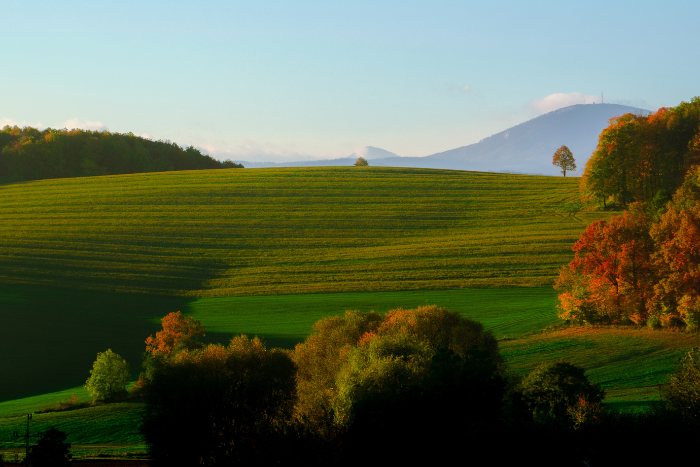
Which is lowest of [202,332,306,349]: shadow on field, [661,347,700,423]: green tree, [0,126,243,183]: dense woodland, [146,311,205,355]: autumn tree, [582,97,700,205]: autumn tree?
[202,332,306,349]: shadow on field

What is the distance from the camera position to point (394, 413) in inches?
867

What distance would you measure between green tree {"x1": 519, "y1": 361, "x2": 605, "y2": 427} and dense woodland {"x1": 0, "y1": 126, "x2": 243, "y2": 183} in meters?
103

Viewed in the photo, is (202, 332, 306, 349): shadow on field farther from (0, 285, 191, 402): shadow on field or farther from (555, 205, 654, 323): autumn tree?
(555, 205, 654, 323): autumn tree

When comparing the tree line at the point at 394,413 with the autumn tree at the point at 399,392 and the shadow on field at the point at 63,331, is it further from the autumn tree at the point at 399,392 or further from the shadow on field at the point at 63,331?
the shadow on field at the point at 63,331

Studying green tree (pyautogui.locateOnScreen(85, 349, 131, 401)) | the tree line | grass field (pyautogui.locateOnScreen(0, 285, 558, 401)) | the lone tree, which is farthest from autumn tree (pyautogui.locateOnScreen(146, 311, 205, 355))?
the lone tree

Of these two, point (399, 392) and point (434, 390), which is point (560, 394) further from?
point (399, 392)

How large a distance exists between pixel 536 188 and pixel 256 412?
2953 inches

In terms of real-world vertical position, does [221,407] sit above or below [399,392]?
below

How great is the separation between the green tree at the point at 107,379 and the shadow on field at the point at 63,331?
15.9 ft

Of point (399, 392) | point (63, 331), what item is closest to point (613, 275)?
point (399, 392)

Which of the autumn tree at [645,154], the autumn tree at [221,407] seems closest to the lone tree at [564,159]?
the autumn tree at [645,154]

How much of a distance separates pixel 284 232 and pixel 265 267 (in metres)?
11.5

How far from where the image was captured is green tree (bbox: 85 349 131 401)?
3375 cm

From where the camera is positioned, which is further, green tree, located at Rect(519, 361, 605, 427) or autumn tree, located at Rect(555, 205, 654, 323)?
autumn tree, located at Rect(555, 205, 654, 323)
